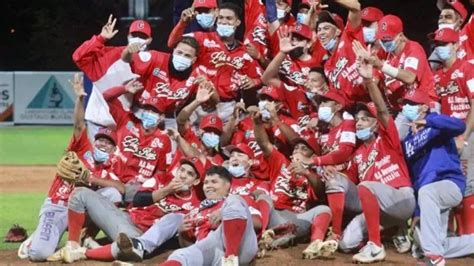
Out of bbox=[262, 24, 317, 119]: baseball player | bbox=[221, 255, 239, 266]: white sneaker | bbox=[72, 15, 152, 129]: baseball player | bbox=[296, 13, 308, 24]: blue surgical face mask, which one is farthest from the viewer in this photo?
bbox=[72, 15, 152, 129]: baseball player

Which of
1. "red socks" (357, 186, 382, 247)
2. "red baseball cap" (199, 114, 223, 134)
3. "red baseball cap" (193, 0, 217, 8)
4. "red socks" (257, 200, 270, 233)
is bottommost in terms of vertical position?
"red socks" (257, 200, 270, 233)

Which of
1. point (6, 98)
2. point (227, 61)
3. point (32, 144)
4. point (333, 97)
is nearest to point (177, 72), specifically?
point (227, 61)

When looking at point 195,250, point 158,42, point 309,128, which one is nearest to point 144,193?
point 195,250

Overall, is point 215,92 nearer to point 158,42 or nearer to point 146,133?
A: point 146,133

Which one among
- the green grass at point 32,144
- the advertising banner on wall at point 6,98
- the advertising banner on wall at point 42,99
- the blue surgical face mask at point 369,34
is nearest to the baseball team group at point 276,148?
the blue surgical face mask at point 369,34

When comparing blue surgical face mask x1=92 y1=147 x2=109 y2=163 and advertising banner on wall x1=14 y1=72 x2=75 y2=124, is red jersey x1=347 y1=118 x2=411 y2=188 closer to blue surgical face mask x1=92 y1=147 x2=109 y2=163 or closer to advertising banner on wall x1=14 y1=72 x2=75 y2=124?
blue surgical face mask x1=92 y1=147 x2=109 y2=163

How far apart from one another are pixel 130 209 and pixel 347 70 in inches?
95.1

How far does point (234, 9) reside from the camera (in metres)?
9.38

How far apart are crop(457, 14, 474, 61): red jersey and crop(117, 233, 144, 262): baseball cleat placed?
3538mm

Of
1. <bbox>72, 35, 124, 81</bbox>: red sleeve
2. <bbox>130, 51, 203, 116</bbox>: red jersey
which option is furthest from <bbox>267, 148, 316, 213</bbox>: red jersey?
<bbox>72, 35, 124, 81</bbox>: red sleeve

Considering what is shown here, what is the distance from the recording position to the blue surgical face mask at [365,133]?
859 centimetres

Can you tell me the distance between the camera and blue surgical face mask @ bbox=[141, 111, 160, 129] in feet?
29.5

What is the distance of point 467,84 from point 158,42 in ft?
21.9

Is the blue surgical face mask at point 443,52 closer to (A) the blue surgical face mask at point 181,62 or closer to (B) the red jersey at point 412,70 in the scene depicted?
(B) the red jersey at point 412,70
